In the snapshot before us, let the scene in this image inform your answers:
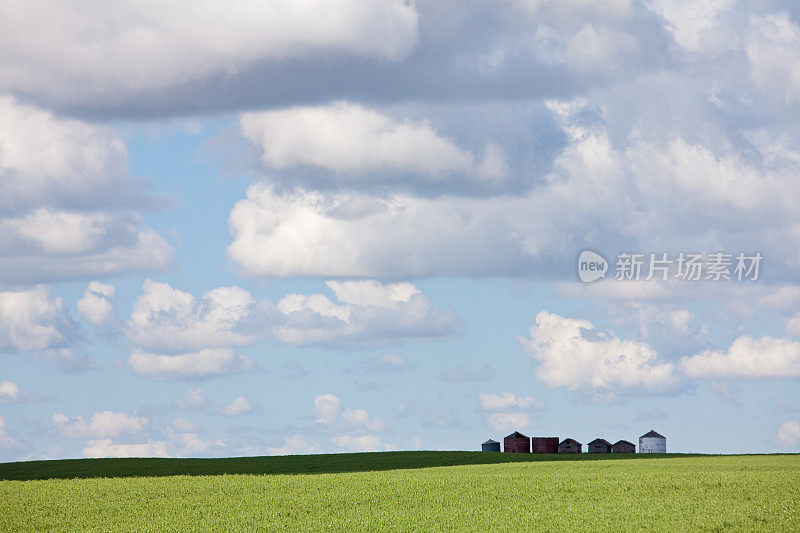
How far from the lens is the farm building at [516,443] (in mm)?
119188

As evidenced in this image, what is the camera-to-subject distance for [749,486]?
172ft

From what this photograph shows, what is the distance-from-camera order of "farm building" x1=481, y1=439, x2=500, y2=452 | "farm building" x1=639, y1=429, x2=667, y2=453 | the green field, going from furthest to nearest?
"farm building" x1=481, y1=439, x2=500, y2=452 → "farm building" x1=639, y1=429, x2=667, y2=453 → the green field

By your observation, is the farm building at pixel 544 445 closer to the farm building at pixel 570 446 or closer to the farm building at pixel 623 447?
the farm building at pixel 570 446

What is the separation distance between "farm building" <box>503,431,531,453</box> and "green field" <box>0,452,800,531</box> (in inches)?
1921

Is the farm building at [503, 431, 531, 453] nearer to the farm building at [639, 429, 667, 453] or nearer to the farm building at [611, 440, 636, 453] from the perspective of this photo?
the farm building at [611, 440, 636, 453]

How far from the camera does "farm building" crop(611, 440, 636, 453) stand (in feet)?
388

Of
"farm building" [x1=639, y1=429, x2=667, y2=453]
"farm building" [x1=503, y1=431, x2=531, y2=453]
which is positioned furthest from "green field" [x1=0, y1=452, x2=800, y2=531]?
"farm building" [x1=503, y1=431, x2=531, y2=453]

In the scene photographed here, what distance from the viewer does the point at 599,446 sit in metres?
118

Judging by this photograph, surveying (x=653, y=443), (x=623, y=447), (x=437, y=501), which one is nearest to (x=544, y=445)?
(x=623, y=447)

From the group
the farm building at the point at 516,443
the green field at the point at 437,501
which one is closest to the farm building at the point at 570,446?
the farm building at the point at 516,443

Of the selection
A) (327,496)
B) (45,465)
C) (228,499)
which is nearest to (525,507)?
(327,496)

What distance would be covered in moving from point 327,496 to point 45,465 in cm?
5406

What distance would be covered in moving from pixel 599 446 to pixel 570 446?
3.67 metres

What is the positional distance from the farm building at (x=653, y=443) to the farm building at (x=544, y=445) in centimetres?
1090
